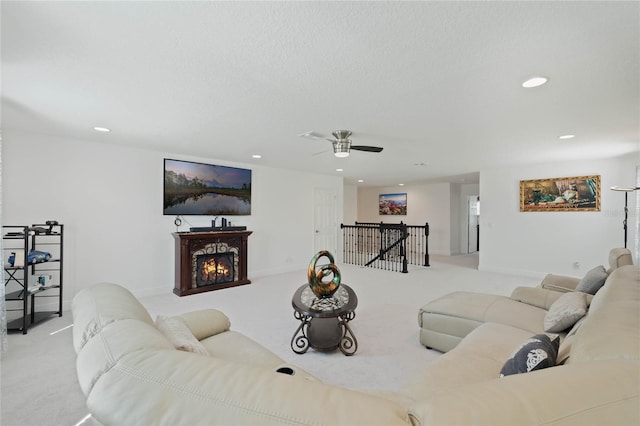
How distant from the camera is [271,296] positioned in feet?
15.4

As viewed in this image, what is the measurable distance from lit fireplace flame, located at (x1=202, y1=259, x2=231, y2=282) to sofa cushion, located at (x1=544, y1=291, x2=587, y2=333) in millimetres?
4585

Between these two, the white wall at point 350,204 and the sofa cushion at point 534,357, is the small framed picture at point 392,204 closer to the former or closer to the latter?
the white wall at point 350,204

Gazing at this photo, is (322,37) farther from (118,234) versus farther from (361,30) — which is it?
(118,234)

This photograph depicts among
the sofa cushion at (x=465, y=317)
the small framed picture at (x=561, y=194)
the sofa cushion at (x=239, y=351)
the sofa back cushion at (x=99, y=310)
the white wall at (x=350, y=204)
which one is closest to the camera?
the sofa back cushion at (x=99, y=310)

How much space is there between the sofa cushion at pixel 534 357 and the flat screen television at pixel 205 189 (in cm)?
496

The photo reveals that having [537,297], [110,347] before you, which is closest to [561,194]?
[537,297]

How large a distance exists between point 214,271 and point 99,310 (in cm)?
406

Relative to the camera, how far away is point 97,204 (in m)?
4.26

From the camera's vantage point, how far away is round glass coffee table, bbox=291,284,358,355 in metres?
2.67

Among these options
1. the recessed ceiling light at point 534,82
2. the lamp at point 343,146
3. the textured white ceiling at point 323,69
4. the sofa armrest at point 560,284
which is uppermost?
the textured white ceiling at point 323,69

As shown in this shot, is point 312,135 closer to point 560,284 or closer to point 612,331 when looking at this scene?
point 612,331

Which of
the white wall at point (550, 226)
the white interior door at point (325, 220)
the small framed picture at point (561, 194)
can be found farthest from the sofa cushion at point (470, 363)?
the white interior door at point (325, 220)

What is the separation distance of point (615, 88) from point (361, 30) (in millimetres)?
2212

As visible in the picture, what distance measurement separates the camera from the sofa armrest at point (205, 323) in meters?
1.99
